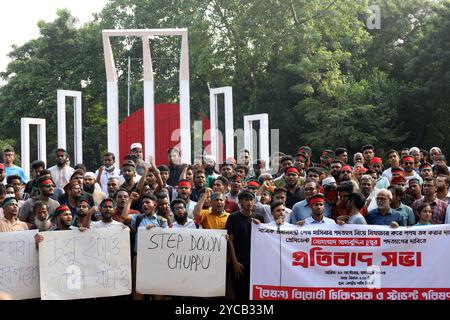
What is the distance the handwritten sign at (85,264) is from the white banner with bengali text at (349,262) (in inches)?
60.2

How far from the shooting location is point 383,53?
153 feet

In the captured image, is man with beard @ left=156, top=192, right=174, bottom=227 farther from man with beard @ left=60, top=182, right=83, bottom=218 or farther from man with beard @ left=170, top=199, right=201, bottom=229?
man with beard @ left=60, top=182, right=83, bottom=218

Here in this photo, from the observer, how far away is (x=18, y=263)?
35.6ft

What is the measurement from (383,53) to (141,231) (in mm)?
37165

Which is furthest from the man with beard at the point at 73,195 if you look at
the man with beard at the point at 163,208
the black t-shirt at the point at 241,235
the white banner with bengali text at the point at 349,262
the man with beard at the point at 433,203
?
the man with beard at the point at 433,203

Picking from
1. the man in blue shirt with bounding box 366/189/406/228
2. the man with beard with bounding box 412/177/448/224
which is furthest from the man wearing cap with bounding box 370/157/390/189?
the man in blue shirt with bounding box 366/189/406/228

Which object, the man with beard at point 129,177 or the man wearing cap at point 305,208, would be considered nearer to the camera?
the man wearing cap at point 305,208

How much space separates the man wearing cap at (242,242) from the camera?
10.9 metres

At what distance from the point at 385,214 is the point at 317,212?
812 mm

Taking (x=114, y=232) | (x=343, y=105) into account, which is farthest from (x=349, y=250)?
(x=343, y=105)

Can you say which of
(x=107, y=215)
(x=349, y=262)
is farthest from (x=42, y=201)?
(x=349, y=262)

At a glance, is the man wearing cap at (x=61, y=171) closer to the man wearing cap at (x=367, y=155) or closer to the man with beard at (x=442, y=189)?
the man wearing cap at (x=367, y=155)
